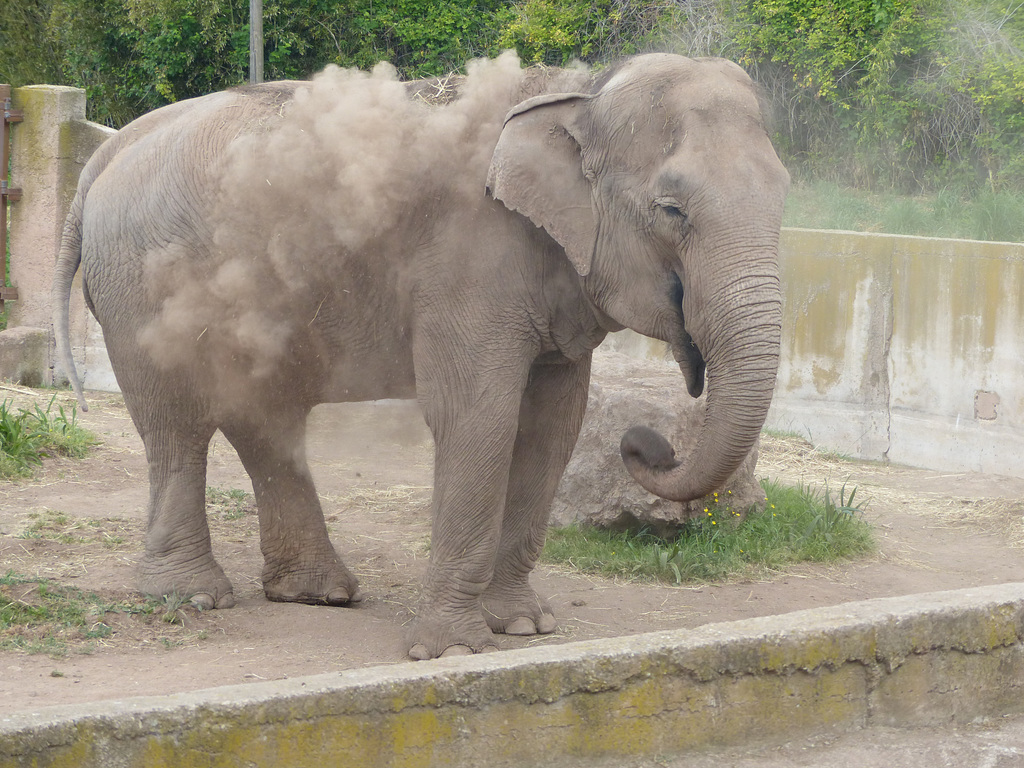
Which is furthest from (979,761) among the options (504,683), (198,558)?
(198,558)

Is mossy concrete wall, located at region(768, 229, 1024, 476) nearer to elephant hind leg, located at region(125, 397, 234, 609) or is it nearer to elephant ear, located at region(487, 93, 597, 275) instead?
elephant ear, located at region(487, 93, 597, 275)

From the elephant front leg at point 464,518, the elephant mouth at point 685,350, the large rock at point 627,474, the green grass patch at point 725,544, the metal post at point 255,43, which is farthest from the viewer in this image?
the metal post at point 255,43

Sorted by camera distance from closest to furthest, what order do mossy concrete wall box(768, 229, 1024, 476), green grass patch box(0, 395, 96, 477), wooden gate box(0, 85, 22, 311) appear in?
1. green grass patch box(0, 395, 96, 477)
2. mossy concrete wall box(768, 229, 1024, 476)
3. wooden gate box(0, 85, 22, 311)

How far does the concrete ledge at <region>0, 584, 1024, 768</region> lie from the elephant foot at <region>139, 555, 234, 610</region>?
2137mm

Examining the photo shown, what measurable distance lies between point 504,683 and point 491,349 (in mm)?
1419

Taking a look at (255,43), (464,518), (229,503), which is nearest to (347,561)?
(229,503)

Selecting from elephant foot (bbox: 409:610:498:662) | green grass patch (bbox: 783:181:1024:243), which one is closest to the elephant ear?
elephant foot (bbox: 409:610:498:662)

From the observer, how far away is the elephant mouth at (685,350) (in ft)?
14.0

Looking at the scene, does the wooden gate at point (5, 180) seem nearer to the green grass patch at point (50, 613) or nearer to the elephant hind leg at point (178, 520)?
the green grass patch at point (50, 613)

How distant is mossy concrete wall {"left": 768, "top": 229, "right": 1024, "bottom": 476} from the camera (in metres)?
8.75

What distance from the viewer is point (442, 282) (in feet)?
15.0

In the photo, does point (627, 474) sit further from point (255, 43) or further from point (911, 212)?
point (255, 43)

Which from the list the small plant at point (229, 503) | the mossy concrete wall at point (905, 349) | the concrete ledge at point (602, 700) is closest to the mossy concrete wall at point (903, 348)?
the mossy concrete wall at point (905, 349)

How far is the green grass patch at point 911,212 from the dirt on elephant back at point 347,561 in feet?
8.62
